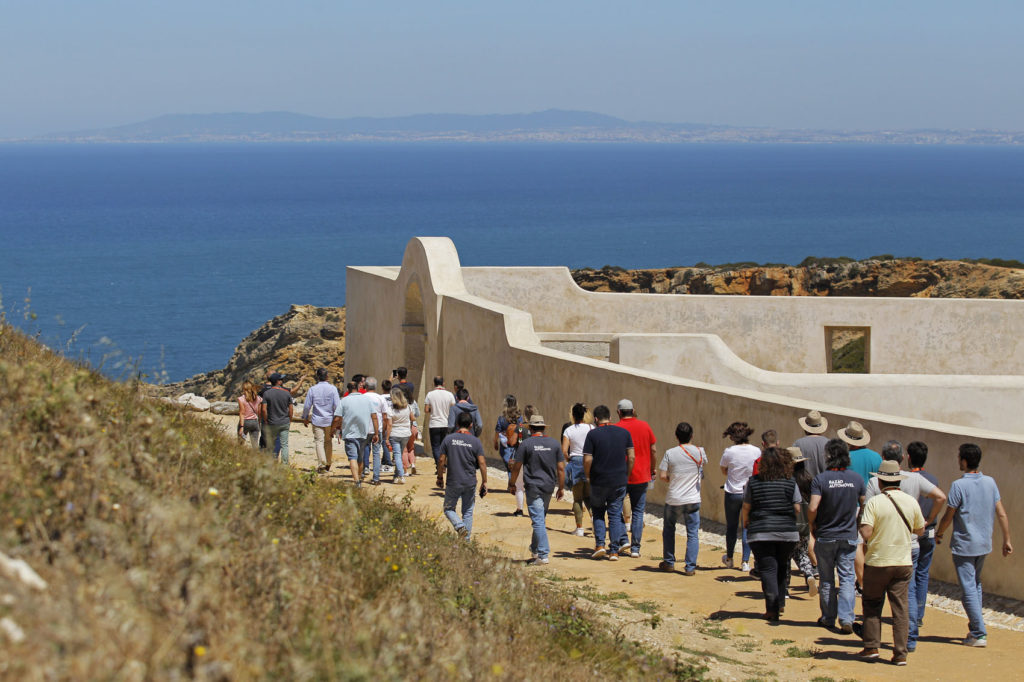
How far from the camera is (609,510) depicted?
10203 mm

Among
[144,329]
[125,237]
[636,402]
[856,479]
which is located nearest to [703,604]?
[856,479]

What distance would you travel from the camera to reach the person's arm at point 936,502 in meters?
8.16

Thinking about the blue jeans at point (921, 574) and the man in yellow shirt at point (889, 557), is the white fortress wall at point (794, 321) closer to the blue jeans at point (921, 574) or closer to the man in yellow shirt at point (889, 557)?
the blue jeans at point (921, 574)

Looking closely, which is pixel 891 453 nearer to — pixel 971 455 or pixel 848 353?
pixel 971 455

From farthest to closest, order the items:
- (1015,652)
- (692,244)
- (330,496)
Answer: (692,244)
(330,496)
(1015,652)

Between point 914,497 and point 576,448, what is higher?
point 914,497

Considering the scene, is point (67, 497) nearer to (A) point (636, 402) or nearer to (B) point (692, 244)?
(A) point (636, 402)

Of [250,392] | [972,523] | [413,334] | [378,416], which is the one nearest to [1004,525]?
[972,523]

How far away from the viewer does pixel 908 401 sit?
1334 cm

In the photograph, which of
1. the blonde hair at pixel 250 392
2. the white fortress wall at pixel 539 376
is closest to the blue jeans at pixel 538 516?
the white fortress wall at pixel 539 376

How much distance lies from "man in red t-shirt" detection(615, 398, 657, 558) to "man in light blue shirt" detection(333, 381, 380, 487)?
4039 millimetres

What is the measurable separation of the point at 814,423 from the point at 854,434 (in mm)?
600

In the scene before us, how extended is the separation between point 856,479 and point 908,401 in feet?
18.7

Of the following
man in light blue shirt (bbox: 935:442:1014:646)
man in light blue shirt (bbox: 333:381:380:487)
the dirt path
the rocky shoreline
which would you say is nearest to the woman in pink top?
man in light blue shirt (bbox: 333:381:380:487)
